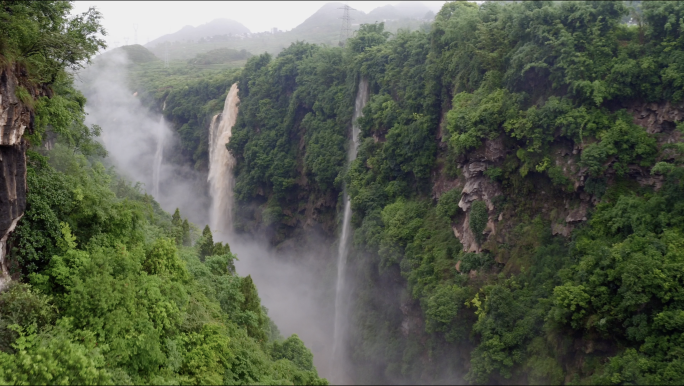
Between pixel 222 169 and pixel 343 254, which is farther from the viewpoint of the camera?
pixel 222 169

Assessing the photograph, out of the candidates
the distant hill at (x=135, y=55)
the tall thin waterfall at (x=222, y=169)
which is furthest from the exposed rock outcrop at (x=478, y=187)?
the distant hill at (x=135, y=55)

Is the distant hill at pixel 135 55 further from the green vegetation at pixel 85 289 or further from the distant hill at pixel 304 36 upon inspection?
the green vegetation at pixel 85 289

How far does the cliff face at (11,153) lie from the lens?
1272 centimetres

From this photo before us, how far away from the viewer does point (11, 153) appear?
43.1 feet

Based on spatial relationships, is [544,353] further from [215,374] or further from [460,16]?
[460,16]

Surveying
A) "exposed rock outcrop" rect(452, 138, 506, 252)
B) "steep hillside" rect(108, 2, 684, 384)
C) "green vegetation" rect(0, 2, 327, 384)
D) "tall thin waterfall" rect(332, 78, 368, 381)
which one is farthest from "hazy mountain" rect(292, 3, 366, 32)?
"green vegetation" rect(0, 2, 327, 384)

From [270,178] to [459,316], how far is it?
102 ft

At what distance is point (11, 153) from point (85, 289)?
4.13 meters

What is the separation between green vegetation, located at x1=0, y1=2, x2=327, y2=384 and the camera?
1120 centimetres

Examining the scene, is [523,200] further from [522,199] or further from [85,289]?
[85,289]

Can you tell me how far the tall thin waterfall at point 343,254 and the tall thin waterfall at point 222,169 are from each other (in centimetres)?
1919

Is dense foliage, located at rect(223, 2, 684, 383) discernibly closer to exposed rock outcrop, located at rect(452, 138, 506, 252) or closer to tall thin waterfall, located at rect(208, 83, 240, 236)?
exposed rock outcrop, located at rect(452, 138, 506, 252)

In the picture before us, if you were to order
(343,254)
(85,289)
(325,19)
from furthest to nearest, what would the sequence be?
(325,19) → (343,254) → (85,289)

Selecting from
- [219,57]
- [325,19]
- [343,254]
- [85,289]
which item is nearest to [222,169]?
[343,254]
